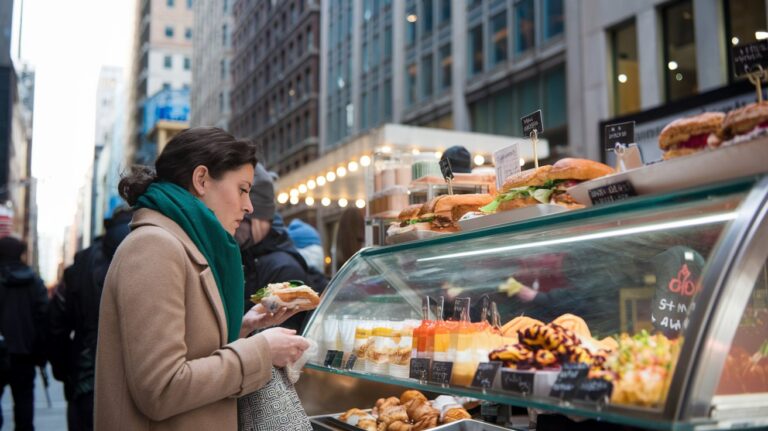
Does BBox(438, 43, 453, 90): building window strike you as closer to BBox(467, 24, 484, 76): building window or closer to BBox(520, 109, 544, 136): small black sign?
BBox(467, 24, 484, 76): building window

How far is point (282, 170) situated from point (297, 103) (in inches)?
200

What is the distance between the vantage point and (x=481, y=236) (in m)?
2.68

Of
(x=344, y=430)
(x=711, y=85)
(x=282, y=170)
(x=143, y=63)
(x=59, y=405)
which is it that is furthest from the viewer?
(x=143, y=63)

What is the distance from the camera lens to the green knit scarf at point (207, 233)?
241 cm

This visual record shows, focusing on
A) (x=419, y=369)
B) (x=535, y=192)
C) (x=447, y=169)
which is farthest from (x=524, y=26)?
(x=419, y=369)

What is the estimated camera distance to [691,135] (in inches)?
81.1

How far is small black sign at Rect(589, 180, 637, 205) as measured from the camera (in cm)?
218

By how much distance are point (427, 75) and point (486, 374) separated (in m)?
23.4

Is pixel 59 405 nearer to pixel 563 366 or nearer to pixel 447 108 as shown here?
pixel 563 366

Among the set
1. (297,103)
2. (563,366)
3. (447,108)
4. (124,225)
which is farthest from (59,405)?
(297,103)

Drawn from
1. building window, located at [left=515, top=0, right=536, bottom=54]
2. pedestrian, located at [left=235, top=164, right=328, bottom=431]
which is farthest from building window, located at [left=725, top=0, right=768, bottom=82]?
pedestrian, located at [left=235, top=164, right=328, bottom=431]

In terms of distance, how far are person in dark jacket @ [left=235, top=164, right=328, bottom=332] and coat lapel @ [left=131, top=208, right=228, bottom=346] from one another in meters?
2.08

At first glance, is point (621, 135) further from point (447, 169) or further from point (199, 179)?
point (199, 179)

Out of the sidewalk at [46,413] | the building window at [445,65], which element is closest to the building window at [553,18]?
the building window at [445,65]
